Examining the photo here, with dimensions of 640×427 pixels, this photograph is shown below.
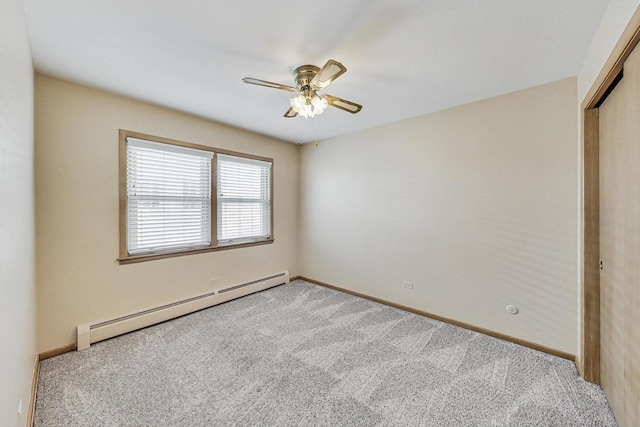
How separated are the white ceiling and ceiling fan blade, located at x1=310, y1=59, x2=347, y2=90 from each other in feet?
0.64

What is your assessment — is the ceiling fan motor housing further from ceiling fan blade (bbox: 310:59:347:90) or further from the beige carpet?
the beige carpet

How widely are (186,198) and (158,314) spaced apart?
136 centimetres

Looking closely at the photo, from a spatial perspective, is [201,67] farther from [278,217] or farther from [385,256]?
[385,256]

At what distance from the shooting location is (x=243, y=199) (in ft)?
12.6

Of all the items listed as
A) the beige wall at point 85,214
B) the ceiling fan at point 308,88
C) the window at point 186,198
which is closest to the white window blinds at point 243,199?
the window at point 186,198

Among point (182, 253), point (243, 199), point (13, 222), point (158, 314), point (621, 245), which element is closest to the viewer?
point (13, 222)

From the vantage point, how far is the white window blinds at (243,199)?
141 inches

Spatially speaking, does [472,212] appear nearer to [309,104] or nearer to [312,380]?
[309,104]

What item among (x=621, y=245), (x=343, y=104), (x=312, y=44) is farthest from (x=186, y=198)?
(x=621, y=245)

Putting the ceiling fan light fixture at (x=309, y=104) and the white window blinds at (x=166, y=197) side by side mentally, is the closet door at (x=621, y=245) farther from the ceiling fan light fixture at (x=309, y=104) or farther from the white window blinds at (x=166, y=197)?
the white window blinds at (x=166, y=197)

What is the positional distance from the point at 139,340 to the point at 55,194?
155 cm

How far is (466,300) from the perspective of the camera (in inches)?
110

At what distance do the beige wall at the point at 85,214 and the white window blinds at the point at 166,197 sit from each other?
0.16 meters

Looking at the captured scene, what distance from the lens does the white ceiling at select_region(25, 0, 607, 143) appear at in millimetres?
1489
